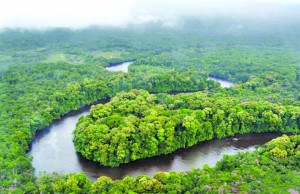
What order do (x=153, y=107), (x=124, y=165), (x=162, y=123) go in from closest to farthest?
(x=124, y=165) → (x=162, y=123) → (x=153, y=107)

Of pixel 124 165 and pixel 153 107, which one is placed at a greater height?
pixel 153 107

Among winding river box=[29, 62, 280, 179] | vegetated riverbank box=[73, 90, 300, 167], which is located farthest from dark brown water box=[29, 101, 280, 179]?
vegetated riverbank box=[73, 90, 300, 167]

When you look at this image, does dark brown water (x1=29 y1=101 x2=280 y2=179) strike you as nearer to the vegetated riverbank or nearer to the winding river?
the winding river

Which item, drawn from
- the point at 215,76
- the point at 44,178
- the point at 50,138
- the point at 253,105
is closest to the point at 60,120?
the point at 50,138

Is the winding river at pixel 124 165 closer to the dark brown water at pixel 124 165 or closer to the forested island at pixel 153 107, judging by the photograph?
the dark brown water at pixel 124 165

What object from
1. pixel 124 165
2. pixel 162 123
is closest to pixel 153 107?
pixel 162 123

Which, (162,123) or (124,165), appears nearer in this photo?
(124,165)

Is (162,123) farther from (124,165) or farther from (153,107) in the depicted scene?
(124,165)
